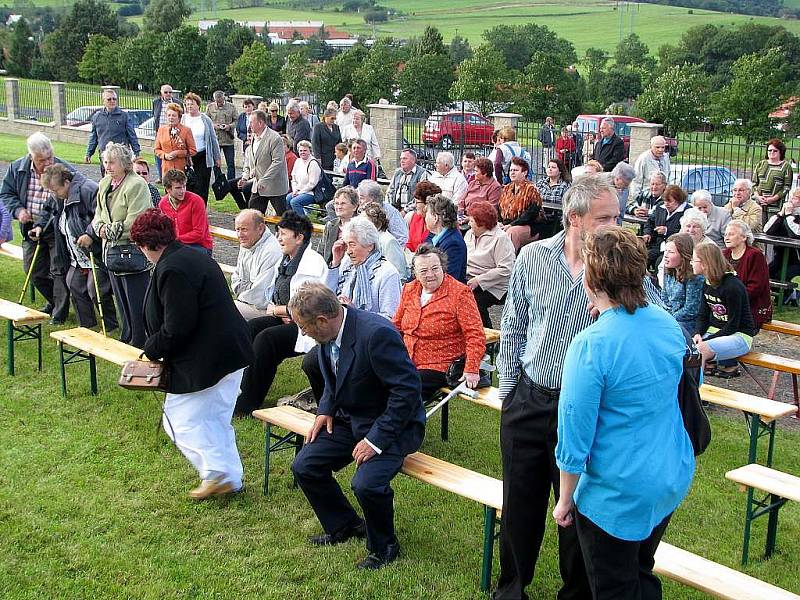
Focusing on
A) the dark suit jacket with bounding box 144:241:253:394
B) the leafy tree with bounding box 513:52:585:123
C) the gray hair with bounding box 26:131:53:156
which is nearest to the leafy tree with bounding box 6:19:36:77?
the leafy tree with bounding box 513:52:585:123

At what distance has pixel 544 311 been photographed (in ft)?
13.3

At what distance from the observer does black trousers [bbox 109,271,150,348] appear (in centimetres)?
832

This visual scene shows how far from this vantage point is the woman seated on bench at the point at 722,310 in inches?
279

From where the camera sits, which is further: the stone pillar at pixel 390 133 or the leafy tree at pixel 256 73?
the leafy tree at pixel 256 73

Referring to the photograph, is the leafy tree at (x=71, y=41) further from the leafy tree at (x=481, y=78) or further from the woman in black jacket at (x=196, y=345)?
the woman in black jacket at (x=196, y=345)

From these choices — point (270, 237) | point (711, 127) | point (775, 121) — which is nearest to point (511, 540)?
point (270, 237)

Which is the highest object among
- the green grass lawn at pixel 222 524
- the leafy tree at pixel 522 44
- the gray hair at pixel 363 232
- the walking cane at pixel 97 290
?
the leafy tree at pixel 522 44

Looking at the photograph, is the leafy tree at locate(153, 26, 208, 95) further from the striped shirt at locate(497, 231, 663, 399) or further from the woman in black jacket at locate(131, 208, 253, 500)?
the striped shirt at locate(497, 231, 663, 399)

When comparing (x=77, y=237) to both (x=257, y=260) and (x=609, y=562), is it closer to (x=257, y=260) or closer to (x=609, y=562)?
(x=257, y=260)

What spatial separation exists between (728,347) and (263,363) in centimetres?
344

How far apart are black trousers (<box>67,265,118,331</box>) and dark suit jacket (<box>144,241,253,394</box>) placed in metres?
3.38

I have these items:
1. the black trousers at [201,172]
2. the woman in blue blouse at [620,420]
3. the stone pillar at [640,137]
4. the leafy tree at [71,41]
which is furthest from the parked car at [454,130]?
the leafy tree at [71,41]

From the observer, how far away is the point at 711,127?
30500 mm

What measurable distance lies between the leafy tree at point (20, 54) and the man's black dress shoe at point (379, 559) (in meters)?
58.0
